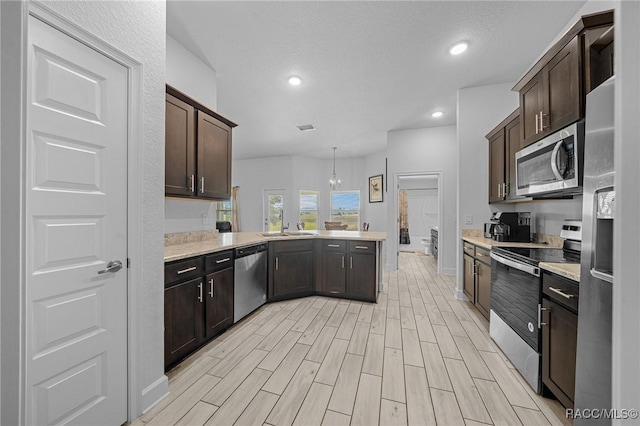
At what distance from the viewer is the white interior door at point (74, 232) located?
3.47 ft

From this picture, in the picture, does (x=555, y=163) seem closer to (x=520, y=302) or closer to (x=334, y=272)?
(x=520, y=302)

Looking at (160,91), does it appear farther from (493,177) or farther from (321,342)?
(493,177)

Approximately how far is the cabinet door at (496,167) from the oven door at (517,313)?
132cm

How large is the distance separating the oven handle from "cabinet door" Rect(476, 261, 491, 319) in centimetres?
42

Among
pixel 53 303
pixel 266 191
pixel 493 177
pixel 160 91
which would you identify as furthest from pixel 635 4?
pixel 266 191

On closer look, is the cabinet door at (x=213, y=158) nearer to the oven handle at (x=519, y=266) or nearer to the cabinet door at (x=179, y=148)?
the cabinet door at (x=179, y=148)

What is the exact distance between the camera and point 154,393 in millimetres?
1534

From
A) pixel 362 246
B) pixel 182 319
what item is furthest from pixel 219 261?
pixel 362 246

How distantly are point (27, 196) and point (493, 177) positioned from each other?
4.35 metres

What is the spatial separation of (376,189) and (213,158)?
542cm

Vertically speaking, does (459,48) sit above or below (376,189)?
above

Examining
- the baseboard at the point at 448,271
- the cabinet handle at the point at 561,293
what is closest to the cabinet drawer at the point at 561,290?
the cabinet handle at the point at 561,293

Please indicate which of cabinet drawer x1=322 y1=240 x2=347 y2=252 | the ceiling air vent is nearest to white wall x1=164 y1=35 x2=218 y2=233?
cabinet drawer x1=322 y1=240 x2=347 y2=252

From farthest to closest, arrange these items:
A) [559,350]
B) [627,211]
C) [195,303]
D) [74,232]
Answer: [195,303]
[559,350]
[74,232]
[627,211]
